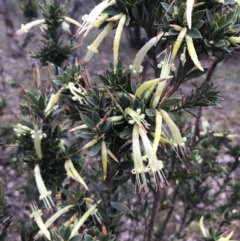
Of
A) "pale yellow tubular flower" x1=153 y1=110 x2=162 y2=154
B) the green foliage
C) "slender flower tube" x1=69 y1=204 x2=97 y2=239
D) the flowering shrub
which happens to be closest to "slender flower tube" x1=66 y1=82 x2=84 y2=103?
the flowering shrub

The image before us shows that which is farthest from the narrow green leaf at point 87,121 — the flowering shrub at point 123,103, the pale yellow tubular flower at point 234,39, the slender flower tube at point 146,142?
the pale yellow tubular flower at point 234,39

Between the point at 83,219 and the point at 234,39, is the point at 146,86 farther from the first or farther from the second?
the point at 83,219

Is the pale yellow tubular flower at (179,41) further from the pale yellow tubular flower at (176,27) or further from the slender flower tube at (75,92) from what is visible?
the slender flower tube at (75,92)

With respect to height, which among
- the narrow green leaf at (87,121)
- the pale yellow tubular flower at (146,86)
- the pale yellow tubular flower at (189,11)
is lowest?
the narrow green leaf at (87,121)

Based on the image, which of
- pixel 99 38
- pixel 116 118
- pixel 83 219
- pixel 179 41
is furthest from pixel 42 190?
pixel 179 41

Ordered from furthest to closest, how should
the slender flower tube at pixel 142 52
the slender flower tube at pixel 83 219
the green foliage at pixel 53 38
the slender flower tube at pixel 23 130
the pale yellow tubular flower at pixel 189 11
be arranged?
the green foliage at pixel 53 38 → the slender flower tube at pixel 23 130 → the slender flower tube at pixel 83 219 → the slender flower tube at pixel 142 52 → the pale yellow tubular flower at pixel 189 11

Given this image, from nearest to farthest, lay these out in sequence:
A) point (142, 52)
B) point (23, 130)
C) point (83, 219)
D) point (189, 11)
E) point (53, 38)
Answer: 1. point (189, 11)
2. point (142, 52)
3. point (83, 219)
4. point (23, 130)
5. point (53, 38)

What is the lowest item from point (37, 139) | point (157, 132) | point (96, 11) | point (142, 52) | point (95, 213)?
point (95, 213)

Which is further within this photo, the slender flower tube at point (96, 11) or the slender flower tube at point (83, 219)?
the slender flower tube at point (83, 219)

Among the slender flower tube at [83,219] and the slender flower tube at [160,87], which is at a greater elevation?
the slender flower tube at [160,87]

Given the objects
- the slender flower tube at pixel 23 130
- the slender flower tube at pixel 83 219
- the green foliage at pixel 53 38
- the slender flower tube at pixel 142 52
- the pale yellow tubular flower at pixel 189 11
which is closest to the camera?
the pale yellow tubular flower at pixel 189 11

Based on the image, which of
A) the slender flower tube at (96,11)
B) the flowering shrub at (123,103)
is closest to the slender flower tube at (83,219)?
the flowering shrub at (123,103)

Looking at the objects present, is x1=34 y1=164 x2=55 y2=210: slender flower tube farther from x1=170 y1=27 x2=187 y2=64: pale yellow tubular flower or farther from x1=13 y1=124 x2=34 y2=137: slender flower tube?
x1=170 y1=27 x2=187 y2=64: pale yellow tubular flower

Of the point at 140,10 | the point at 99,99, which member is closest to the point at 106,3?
the point at 140,10
